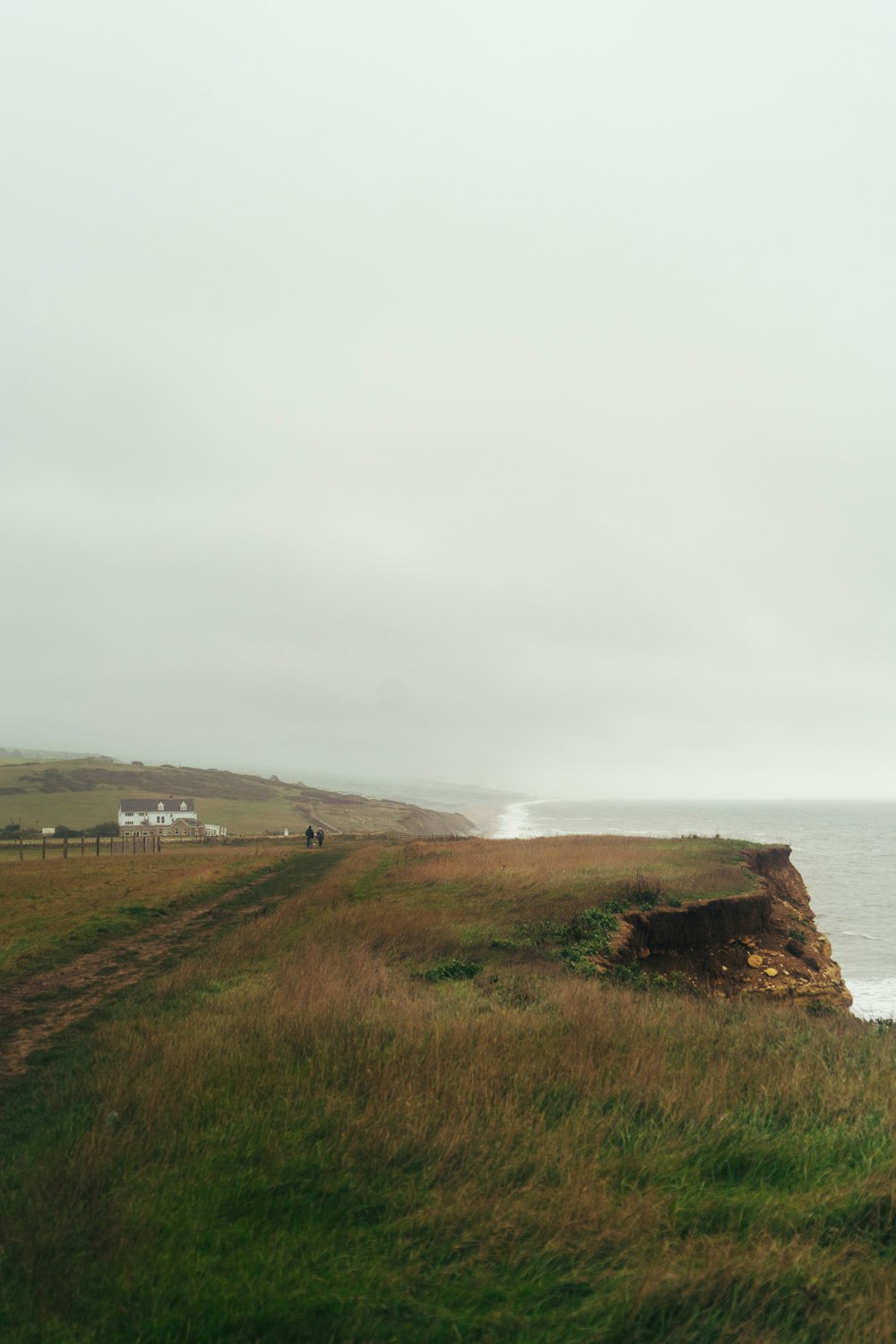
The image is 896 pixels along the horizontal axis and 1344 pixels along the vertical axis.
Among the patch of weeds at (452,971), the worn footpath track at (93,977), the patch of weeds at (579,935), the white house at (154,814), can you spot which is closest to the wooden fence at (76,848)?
the white house at (154,814)

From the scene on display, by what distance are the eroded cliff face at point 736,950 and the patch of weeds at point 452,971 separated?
412 cm

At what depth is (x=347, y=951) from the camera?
558 inches

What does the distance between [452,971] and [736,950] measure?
11201 mm

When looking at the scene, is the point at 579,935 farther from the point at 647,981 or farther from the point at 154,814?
the point at 154,814

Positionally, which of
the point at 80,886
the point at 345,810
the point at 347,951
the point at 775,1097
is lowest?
the point at 345,810

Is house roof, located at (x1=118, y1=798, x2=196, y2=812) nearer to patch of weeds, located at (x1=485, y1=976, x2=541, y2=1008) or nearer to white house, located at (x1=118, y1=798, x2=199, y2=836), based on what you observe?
white house, located at (x1=118, y1=798, x2=199, y2=836)


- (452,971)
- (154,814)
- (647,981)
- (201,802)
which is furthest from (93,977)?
(201,802)

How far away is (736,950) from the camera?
20.8 metres

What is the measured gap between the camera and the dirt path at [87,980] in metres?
9.50

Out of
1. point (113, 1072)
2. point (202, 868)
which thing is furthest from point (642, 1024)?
point (202, 868)

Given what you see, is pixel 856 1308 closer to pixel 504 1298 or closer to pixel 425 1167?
pixel 504 1298

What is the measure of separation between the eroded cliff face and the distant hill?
66.2 metres

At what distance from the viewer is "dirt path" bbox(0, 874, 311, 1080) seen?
950 centimetres

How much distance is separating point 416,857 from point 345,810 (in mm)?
86645
